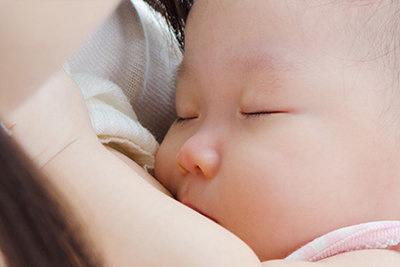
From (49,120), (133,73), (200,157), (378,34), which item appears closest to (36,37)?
(49,120)

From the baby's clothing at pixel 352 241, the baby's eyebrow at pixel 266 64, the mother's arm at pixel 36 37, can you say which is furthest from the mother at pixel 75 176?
the baby's eyebrow at pixel 266 64

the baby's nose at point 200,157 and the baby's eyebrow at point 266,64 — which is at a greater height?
the baby's eyebrow at point 266,64

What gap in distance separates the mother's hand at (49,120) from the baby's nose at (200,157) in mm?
217

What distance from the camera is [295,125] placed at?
0.65 m

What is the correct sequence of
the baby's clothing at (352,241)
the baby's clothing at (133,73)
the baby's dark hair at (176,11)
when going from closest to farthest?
the baby's clothing at (352,241) → the baby's clothing at (133,73) → the baby's dark hair at (176,11)

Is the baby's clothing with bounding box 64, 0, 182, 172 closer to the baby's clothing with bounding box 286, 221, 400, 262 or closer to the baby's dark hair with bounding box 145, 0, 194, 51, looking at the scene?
the baby's dark hair with bounding box 145, 0, 194, 51

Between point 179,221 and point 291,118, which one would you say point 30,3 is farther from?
point 291,118

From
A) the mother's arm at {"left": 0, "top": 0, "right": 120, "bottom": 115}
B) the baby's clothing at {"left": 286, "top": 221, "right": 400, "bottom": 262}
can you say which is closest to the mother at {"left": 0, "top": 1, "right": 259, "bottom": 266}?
the mother's arm at {"left": 0, "top": 0, "right": 120, "bottom": 115}

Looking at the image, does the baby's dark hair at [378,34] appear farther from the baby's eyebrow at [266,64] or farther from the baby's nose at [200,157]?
the baby's nose at [200,157]

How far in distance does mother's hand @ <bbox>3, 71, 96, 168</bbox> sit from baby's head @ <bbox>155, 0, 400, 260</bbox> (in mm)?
237

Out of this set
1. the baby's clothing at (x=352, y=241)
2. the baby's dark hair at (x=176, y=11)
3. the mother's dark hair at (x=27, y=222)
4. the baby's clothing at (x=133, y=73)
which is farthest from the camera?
the baby's dark hair at (x=176, y=11)

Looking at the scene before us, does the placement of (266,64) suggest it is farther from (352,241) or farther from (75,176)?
(75,176)

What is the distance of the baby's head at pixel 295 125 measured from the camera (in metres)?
0.62

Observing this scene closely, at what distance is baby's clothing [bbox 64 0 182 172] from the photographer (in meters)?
0.80
